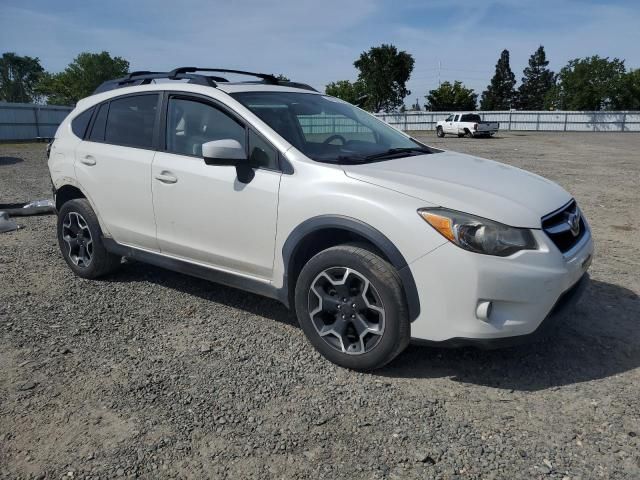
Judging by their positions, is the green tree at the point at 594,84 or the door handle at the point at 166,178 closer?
the door handle at the point at 166,178

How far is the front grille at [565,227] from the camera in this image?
3.06 meters

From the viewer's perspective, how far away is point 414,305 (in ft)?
9.78

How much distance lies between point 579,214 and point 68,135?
440cm

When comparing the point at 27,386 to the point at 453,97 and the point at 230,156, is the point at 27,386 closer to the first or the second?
the point at 230,156

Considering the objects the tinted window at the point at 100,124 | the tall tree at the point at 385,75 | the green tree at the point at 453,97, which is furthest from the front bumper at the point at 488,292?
the green tree at the point at 453,97

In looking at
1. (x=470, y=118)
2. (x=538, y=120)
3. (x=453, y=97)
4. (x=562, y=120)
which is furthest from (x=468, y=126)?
(x=453, y=97)

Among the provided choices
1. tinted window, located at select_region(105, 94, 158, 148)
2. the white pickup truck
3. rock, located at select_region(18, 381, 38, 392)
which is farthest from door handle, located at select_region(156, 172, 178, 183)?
the white pickup truck

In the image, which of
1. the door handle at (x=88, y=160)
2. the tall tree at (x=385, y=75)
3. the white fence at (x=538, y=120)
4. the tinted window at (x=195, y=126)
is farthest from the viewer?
the tall tree at (x=385, y=75)

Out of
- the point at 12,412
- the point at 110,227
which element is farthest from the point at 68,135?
the point at 12,412

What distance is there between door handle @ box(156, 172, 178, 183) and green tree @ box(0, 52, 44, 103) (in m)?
101

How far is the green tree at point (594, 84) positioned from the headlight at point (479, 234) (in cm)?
6469

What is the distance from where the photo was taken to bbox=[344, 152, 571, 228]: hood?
2939 millimetres

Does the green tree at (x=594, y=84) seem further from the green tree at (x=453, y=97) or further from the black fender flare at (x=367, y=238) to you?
the black fender flare at (x=367, y=238)

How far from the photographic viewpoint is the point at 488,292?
2.82m
